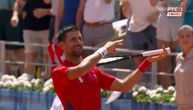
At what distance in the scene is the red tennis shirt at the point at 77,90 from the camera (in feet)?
22.2

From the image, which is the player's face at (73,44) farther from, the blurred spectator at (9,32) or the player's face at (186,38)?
the blurred spectator at (9,32)

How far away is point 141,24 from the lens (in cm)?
1044

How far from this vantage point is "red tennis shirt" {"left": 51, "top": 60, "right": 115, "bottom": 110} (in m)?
6.77

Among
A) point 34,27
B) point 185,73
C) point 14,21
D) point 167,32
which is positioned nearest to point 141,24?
point 167,32

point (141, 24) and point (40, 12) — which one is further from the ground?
point (40, 12)

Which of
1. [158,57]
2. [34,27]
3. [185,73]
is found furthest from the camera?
[34,27]

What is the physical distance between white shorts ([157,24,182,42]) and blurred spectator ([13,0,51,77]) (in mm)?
2180

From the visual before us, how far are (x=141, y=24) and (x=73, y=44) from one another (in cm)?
388

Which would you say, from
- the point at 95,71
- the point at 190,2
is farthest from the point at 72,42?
the point at 190,2

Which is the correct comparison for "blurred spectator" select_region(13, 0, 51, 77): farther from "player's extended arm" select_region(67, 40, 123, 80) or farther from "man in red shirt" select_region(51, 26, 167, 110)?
"player's extended arm" select_region(67, 40, 123, 80)

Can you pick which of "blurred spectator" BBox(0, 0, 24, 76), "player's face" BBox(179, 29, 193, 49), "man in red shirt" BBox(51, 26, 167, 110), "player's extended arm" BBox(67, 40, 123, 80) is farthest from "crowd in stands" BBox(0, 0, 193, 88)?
"player's extended arm" BBox(67, 40, 123, 80)

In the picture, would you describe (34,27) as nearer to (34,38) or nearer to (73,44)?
(34,38)

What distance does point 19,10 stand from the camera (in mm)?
11961

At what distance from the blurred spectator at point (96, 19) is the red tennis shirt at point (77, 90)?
406 centimetres
